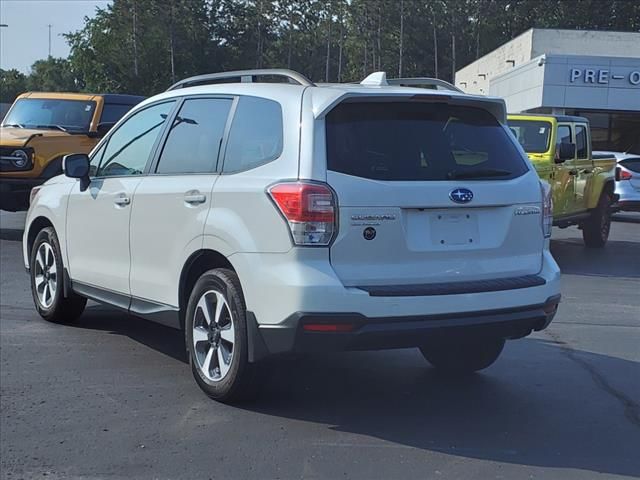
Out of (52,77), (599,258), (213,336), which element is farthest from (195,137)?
(52,77)

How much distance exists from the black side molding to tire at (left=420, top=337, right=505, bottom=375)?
3.20 feet

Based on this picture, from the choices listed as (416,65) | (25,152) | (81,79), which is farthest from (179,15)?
(25,152)

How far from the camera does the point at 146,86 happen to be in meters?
67.2

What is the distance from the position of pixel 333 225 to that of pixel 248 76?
1.60m

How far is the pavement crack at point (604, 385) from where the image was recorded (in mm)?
5234

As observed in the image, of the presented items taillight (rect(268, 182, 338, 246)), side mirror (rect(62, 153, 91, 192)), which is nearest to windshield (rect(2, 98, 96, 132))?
side mirror (rect(62, 153, 91, 192))

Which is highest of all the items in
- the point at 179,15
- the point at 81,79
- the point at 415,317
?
the point at 179,15

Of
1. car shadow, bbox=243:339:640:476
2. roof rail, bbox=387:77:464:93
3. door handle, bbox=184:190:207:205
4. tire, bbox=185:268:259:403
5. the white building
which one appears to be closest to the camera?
car shadow, bbox=243:339:640:476

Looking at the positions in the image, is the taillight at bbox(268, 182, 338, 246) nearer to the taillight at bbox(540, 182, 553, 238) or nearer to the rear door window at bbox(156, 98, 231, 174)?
the rear door window at bbox(156, 98, 231, 174)

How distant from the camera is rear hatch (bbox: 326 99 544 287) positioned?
4.55m

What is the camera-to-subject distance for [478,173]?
16.4 ft

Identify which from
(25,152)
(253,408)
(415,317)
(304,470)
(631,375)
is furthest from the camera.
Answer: (25,152)

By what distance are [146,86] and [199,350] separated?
211 feet

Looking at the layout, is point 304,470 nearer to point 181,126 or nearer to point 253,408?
point 253,408
